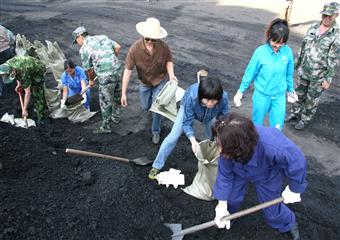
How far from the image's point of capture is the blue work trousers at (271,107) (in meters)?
4.22

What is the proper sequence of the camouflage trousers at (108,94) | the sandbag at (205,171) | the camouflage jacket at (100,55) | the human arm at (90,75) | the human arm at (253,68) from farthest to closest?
1. the human arm at (90,75)
2. the camouflage trousers at (108,94)
3. the camouflage jacket at (100,55)
4. the human arm at (253,68)
5. the sandbag at (205,171)

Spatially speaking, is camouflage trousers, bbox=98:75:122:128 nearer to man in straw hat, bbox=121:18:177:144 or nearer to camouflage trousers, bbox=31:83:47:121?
man in straw hat, bbox=121:18:177:144

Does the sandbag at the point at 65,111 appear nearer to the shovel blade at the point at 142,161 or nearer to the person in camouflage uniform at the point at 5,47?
the person in camouflage uniform at the point at 5,47

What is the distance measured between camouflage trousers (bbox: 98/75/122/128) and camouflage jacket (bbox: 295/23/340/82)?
111 inches

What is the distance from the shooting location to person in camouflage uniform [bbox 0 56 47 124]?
4.91 m

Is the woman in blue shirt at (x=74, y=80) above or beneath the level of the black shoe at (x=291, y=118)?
above

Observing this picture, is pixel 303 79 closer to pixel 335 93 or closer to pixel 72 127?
pixel 335 93

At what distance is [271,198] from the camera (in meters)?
3.22

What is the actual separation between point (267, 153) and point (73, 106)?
3.80 meters

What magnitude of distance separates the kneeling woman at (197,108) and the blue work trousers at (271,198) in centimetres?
63

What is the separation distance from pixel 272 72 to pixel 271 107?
515 millimetres

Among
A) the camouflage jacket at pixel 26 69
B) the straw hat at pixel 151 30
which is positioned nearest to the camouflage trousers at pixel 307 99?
the straw hat at pixel 151 30

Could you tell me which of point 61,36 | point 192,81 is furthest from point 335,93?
point 61,36

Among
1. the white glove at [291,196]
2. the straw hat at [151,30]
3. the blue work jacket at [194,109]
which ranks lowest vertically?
the white glove at [291,196]
